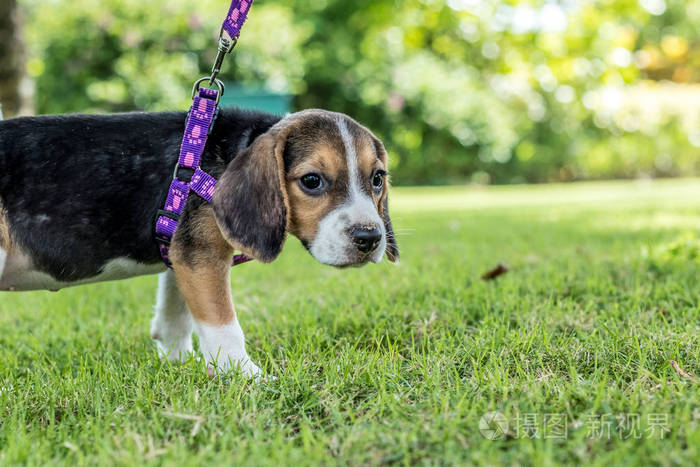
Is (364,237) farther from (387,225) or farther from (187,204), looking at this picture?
(187,204)

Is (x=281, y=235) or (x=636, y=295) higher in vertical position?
(x=281, y=235)

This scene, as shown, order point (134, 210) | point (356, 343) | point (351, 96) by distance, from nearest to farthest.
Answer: point (134, 210) → point (356, 343) → point (351, 96)

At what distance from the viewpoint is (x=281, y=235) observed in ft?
9.41

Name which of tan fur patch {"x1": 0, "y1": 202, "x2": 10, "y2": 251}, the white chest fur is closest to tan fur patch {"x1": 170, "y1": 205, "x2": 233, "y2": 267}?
the white chest fur

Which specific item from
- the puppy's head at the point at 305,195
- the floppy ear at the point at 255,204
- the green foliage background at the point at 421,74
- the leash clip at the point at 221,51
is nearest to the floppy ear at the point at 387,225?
the puppy's head at the point at 305,195

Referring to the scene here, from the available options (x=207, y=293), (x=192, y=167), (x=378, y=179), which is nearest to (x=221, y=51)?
(x=192, y=167)

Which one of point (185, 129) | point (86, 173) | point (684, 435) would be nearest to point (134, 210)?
point (86, 173)

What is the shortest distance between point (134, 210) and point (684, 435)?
2.54 meters

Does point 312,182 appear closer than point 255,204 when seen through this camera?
No

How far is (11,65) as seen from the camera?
9688 millimetres

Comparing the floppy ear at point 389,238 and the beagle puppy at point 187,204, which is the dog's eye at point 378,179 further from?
the floppy ear at point 389,238

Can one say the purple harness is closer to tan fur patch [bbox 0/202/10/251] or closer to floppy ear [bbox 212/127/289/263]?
floppy ear [bbox 212/127/289/263]

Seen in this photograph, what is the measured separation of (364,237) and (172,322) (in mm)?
1450

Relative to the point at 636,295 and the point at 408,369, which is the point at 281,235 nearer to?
the point at 408,369
